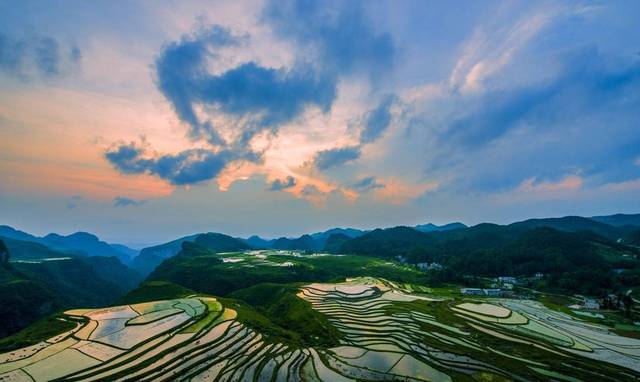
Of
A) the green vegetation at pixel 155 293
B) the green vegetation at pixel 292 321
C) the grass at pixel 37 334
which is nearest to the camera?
the grass at pixel 37 334

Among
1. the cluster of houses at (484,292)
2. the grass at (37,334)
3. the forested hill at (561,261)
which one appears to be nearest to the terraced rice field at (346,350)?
the grass at (37,334)

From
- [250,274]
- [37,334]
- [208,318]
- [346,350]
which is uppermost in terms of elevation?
[250,274]

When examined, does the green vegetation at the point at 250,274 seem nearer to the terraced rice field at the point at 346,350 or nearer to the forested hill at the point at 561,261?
the forested hill at the point at 561,261

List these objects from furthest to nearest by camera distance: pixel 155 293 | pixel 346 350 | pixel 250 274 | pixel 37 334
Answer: pixel 250 274 < pixel 155 293 < pixel 37 334 < pixel 346 350

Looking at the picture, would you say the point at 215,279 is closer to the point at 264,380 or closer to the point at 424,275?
the point at 424,275

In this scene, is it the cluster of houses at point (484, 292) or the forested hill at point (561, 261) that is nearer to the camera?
the cluster of houses at point (484, 292)

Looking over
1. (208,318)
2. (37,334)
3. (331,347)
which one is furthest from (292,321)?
(37,334)

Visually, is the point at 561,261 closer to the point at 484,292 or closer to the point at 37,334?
the point at 484,292
